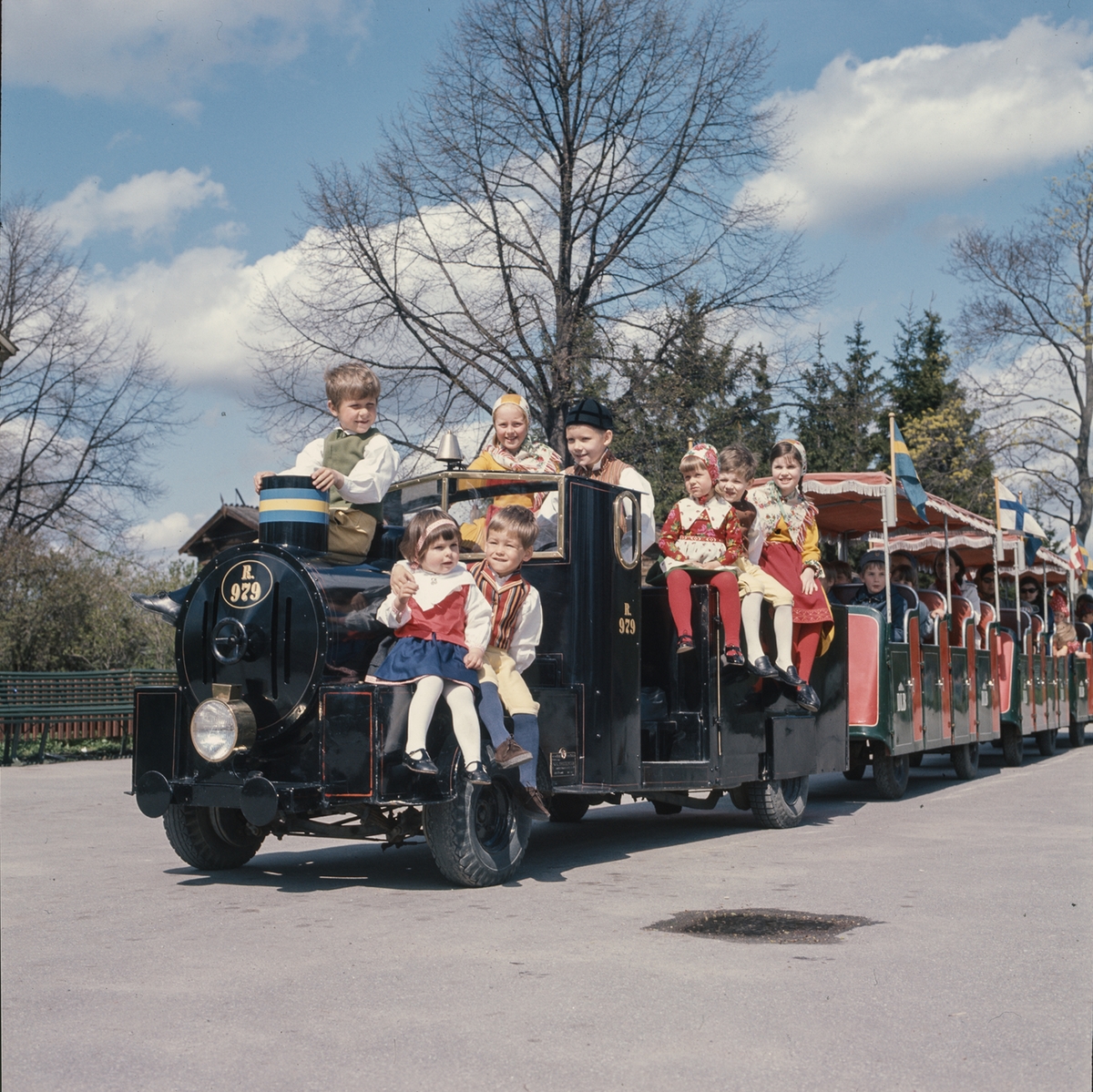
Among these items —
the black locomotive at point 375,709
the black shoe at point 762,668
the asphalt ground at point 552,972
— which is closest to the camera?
the asphalt ground at point 552,972

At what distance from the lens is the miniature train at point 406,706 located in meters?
6.85

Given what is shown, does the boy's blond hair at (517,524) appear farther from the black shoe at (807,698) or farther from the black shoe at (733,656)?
the black shoe at (807,698)

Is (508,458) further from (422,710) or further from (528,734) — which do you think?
(422,710)

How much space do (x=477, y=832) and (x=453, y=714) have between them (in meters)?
0.77

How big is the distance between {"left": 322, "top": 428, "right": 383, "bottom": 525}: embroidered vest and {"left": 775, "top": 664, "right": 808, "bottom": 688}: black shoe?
3.30m

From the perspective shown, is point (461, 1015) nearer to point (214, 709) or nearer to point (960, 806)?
point (214, 709)

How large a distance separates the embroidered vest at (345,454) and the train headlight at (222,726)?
51.6 inches

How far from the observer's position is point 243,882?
7.52 m

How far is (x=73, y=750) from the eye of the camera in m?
18.2

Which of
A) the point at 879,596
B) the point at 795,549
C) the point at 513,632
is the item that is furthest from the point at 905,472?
the point at 513,632

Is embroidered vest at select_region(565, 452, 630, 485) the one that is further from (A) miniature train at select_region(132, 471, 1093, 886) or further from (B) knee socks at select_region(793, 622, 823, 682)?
(B) knee socks at select_region(793, 622, 823, 682)

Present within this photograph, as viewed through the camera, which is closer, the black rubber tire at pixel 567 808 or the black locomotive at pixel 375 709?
the black locomotive at pixel 375 709

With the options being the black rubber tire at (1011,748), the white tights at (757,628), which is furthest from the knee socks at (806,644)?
the black rubber tire at (1011,748)

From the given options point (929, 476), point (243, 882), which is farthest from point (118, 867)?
point (929, 476)
